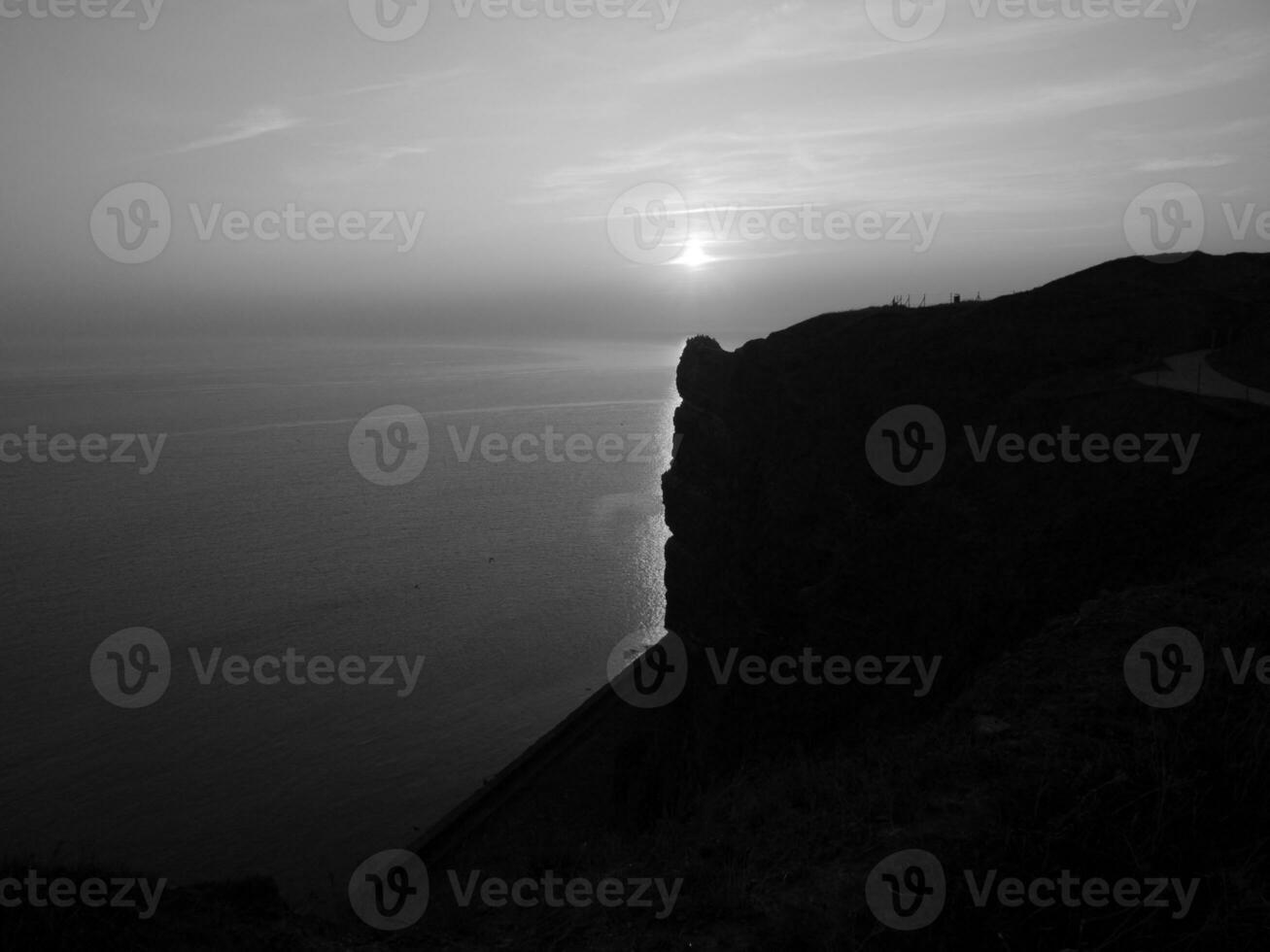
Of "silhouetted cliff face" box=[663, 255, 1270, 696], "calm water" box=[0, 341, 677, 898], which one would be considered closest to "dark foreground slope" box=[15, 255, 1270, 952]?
"silhouetted cliff face" box=[663, 255, 1270, 696]

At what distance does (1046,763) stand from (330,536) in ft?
150

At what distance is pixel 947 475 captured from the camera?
797 inches

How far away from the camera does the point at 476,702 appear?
1123 inches

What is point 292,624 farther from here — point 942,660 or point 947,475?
point 947,475

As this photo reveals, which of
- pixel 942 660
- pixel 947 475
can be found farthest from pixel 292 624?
pixel 947 475

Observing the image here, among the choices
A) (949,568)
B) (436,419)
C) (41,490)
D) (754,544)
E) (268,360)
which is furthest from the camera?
(268,360)

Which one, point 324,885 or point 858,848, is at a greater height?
point 858,848

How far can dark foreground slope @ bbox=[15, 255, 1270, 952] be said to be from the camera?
5285mm

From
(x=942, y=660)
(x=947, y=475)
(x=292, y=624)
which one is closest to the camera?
(x=942, y=660)

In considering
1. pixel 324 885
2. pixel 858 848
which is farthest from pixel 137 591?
pixel 858 848

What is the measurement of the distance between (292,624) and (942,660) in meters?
27.6

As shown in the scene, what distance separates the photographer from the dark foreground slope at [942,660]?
5.29 metres

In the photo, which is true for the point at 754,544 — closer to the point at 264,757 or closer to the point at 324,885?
the point at 324,885

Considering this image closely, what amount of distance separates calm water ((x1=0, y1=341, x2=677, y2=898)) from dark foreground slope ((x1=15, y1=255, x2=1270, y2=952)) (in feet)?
17.4
